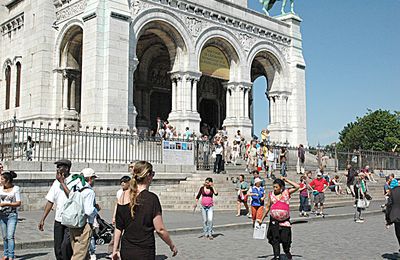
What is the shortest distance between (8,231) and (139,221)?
15.2 ft

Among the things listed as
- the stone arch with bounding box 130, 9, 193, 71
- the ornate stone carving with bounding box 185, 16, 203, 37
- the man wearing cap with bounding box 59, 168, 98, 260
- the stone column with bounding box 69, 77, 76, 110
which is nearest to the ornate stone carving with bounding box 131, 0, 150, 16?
the stone arch with bounding box 130, 9, 193, 71

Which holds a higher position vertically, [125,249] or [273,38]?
[273,38]

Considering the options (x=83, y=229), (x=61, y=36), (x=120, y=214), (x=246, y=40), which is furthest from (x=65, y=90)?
(x=120, y=214)

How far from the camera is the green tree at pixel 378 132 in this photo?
6475 cm

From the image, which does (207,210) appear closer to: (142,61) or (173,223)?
(173,223)

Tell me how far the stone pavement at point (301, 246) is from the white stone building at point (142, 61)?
1067cm

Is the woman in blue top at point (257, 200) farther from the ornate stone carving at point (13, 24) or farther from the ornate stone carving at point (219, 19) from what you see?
the ornate stone carving at point (13, 24)

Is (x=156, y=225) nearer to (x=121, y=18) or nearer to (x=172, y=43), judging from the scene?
(x=121, y=18)

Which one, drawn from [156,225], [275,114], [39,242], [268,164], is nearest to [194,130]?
[268,164]

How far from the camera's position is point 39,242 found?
33.7ft

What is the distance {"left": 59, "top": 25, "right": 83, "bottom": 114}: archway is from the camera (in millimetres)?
24737

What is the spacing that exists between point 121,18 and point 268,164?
9.65m

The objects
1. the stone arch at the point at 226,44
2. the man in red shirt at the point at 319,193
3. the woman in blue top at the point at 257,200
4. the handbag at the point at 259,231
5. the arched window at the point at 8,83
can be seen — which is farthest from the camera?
the arched window at the point at 8,83

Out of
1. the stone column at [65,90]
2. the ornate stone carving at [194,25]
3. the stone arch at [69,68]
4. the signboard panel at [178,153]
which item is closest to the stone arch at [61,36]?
the stone arch at [69,68]
